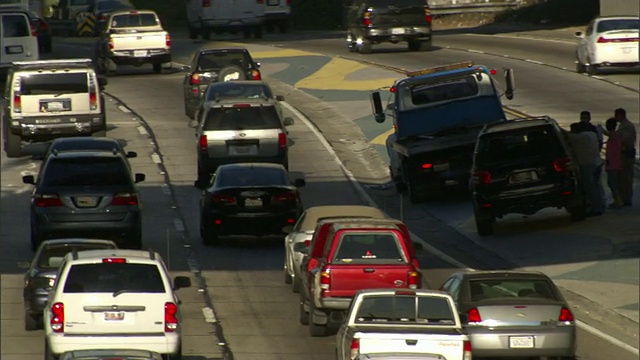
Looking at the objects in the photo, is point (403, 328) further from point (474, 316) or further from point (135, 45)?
point (135, 45)

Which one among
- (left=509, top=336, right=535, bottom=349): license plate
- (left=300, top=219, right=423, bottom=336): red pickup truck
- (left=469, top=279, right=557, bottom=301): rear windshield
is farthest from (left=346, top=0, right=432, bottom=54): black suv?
(left=509, top=336, right=535, bottom=349): license plate

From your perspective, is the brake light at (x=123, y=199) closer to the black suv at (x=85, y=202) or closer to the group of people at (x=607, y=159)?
the black suv at (x=85, y=202)

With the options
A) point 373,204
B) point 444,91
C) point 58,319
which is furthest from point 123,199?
point 58,319

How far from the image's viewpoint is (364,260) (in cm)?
2091

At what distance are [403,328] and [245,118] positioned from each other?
17435mm

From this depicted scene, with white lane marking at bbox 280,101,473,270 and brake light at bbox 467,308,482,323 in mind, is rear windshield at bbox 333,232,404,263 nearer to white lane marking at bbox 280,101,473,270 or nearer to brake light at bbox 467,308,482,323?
brake light at bbox 467,308,482,323

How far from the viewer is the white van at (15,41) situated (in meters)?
48.4

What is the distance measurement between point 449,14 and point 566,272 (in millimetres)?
53752

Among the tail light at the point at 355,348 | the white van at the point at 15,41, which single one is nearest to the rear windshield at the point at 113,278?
the tail light at the point at 355,348

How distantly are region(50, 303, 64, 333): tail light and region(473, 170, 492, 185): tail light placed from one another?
476 inches

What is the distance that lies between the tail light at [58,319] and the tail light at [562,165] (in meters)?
12.7

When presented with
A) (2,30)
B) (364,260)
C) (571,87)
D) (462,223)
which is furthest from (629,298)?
(2,30)

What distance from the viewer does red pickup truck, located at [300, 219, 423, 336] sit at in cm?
2073

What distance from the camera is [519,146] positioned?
28547 millimetres
